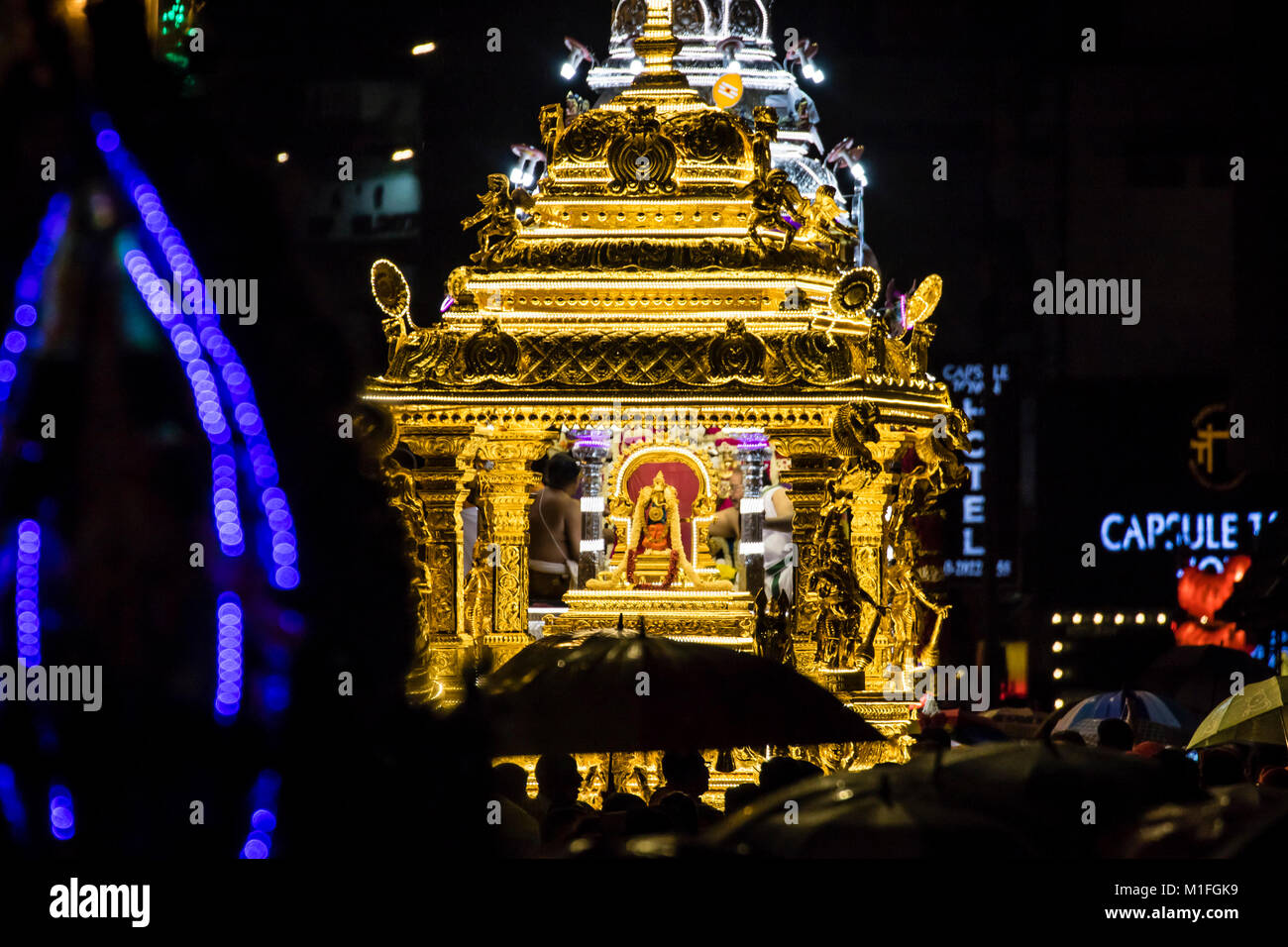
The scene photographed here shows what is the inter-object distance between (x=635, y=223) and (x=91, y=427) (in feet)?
28.6

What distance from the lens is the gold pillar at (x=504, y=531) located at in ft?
39.9

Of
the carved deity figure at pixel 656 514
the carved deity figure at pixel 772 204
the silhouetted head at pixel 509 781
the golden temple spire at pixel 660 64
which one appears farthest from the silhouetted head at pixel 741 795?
the golden temple spire at pixel 660 64

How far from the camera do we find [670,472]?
1233 centimetres

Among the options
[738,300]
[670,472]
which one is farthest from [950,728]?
[738,300]

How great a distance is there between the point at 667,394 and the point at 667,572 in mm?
1296

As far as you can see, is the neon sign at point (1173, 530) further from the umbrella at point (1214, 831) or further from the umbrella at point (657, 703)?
the umbrella at point (1214, 831)

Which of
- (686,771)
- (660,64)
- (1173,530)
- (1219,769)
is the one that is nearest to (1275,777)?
(1219,769)

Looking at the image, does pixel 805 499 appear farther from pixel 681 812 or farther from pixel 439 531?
pixel 681 812

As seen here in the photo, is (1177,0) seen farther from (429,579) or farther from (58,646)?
(58,646)

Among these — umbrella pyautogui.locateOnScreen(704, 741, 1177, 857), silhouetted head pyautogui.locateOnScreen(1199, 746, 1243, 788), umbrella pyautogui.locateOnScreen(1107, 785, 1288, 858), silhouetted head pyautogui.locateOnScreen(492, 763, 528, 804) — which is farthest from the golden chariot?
umbrella pyautogui.locateOnScreen(1107, 785, 1288, 858)

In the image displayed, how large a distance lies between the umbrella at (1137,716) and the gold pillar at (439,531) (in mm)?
4148

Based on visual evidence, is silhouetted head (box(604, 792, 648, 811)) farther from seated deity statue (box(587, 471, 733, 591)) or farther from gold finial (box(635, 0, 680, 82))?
gold finial (box(635, 0, 680, 82))

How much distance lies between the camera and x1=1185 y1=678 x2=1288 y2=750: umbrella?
1102 centimetres

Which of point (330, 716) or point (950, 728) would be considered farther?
point (950, 728)
